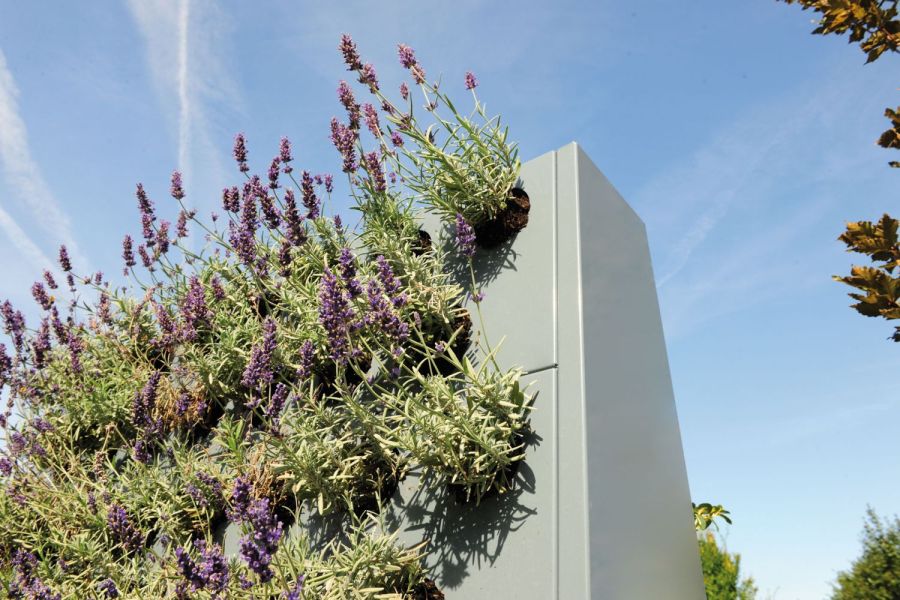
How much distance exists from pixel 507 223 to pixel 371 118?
904 millimetres

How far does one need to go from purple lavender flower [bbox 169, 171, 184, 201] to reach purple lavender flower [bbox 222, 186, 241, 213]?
1.42ft

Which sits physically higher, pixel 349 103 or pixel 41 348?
pixel 349 103

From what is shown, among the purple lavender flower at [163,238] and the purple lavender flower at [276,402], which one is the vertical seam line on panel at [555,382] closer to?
the purple lavender flower at [276,402]

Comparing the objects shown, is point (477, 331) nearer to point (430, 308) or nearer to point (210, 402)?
point (430, 308)

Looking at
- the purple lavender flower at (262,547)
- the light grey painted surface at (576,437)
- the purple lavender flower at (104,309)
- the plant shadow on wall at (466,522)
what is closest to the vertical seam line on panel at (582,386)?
the light grey painted surface at (576,437)

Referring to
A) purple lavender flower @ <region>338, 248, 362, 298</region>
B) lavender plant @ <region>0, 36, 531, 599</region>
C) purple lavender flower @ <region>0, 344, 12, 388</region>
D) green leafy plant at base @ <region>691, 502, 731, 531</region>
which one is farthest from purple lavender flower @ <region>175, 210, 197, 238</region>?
green leafy plant at base @ <region>691, 502, 731, 531</region>

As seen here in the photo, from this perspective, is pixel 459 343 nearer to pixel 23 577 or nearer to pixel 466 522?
pixel 466 522

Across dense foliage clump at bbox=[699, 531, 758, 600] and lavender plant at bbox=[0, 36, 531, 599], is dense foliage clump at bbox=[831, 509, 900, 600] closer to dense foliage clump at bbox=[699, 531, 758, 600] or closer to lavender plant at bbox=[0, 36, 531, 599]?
dense foliage clump at bbox=[699, 531, 758, 600]

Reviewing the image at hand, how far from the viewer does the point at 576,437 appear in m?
1.93

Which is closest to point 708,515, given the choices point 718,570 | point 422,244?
point 718,570

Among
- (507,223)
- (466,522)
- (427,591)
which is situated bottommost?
(427,591)

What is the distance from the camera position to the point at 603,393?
7.14ft

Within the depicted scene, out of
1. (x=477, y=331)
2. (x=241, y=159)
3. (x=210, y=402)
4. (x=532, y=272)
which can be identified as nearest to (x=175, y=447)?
(x=210, y=402)

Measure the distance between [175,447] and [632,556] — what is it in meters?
2.32
